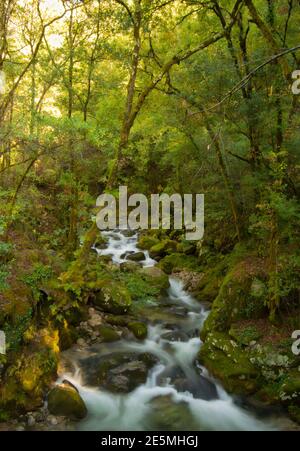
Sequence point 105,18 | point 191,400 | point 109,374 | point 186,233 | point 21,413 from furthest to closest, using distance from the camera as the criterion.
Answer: point 186,233 → point 105,18 → point 109,374 → point 191,400 → point 21,413

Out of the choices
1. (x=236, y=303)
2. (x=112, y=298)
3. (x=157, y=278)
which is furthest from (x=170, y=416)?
(x=157, y=278)

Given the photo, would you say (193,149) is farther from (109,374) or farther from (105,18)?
(109,374)

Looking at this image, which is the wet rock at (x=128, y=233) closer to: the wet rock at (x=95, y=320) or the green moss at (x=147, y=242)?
the green moss at (x=147, y=242)

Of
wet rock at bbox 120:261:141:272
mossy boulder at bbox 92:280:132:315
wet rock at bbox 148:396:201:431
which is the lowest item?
wet rock at bbox 148:396:201:431

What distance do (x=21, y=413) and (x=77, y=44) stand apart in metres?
9.82

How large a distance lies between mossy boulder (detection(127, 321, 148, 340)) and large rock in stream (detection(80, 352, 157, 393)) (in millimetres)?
717

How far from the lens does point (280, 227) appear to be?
26.8 ft

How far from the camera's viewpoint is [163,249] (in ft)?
51.6

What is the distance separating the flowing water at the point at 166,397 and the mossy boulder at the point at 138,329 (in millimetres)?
143

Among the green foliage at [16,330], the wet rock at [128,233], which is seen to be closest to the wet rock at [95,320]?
the green foliage at [16,330]

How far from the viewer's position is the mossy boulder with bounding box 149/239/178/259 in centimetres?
1562

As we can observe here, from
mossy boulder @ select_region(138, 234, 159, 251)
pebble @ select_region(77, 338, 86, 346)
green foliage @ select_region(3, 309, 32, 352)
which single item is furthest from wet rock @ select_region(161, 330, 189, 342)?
mossy boulder @ select_region(138, 234, 159, 251)

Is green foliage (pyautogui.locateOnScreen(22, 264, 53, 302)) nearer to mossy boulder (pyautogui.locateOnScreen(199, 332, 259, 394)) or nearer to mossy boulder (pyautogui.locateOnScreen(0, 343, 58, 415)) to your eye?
mossy boulder (pyautogui.locateOnScreen(0, 343, 58, 415))
